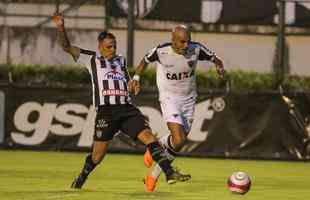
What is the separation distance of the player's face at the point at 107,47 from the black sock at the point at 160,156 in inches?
50.5

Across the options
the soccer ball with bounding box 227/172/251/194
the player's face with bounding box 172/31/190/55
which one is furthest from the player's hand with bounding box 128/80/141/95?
the soccer ball with bounding box 227/172/251/194

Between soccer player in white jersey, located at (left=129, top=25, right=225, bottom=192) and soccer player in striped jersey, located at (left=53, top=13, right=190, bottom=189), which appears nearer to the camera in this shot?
soccer player in striped jersey, located at (left=53, top=13, right=190, bottom=189)

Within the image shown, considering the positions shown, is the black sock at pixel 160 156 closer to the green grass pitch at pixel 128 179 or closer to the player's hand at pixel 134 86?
the green grass pitch at pixel 128 179

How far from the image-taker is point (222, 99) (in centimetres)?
2239

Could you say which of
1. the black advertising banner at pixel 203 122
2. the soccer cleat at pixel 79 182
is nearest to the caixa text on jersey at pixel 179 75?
the soccer cleat at pixel 79 182

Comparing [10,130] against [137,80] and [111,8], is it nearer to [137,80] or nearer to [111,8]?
[111,8]

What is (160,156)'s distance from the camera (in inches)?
517

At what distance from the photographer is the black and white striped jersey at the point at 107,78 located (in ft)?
44.8

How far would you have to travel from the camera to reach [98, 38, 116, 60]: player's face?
1355cm

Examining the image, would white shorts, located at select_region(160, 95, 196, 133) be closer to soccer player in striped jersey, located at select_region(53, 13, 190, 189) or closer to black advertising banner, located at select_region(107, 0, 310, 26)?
soccer player in striped jersey, located at select_region(53, 13, 190, 189)

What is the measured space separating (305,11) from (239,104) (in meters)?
4.48

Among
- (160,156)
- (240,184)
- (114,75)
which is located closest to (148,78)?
(114,75)

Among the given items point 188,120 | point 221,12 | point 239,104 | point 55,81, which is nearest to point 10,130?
point 55,81

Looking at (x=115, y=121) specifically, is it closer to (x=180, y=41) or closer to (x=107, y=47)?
(x=107, y=47)
